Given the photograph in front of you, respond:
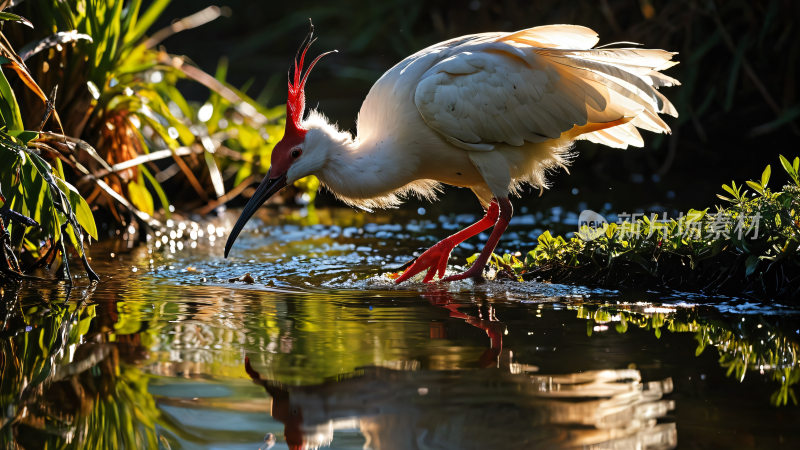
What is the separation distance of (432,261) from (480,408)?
7.24 feet

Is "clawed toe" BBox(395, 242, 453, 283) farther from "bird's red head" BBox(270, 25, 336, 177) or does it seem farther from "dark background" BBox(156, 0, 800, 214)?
"dark background" BBox(156, 0, 800, 214)

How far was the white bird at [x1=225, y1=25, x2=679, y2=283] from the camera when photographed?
4.68 meters

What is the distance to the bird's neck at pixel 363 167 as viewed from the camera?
4.75 meters

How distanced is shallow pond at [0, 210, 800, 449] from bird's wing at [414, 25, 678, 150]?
0.81m

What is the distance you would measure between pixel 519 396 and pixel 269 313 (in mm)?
1425

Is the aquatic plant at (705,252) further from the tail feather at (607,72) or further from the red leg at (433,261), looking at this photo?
the tail feather at (607,72)

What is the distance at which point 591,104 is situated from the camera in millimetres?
4781

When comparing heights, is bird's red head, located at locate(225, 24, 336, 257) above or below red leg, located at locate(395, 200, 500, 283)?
above

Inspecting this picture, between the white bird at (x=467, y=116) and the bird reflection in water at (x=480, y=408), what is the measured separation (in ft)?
5.65

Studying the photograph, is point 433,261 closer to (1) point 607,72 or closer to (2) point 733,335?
(1) point 607,72

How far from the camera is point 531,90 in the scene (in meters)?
4.77

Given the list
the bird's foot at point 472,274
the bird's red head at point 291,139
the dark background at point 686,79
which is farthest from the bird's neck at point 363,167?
the dark background at point 686,79

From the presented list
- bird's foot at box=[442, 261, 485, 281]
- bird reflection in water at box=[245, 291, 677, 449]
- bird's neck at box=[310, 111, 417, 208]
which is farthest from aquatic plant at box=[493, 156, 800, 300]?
bird reflection in water at box=[245, 291, 677, 449]

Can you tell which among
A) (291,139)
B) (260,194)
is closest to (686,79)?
(291,139)
